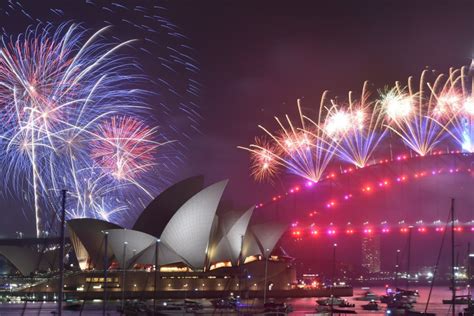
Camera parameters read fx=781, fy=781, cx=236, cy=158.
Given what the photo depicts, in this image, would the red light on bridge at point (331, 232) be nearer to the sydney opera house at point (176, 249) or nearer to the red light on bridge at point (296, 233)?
the red light on bridge at point (296, 233)

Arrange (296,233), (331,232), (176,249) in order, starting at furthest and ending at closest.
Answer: (331,232)
(296,233)
(176,249)

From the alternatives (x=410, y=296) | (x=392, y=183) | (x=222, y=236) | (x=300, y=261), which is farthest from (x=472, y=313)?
(x=300, y=261)

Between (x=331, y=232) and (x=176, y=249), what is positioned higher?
(x=331, y=232)

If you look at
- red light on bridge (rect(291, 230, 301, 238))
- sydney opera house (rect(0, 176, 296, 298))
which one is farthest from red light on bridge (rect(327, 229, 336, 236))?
sydney opera house (rect(0, 176, 296, 298))

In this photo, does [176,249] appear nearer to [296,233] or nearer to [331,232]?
[296,233]

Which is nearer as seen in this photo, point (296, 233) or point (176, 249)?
Result: point (176, 249)

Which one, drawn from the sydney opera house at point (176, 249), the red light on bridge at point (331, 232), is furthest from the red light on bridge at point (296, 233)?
the sydney opera house at point (176, 249)

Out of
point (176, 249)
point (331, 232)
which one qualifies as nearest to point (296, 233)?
point (331, 232)

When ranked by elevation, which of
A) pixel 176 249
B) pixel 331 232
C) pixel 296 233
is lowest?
pixel 176 249

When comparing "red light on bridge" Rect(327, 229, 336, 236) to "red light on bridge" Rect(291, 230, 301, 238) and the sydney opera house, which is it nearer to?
"red light on bridge" Rect(291, 230, 301, 238)
